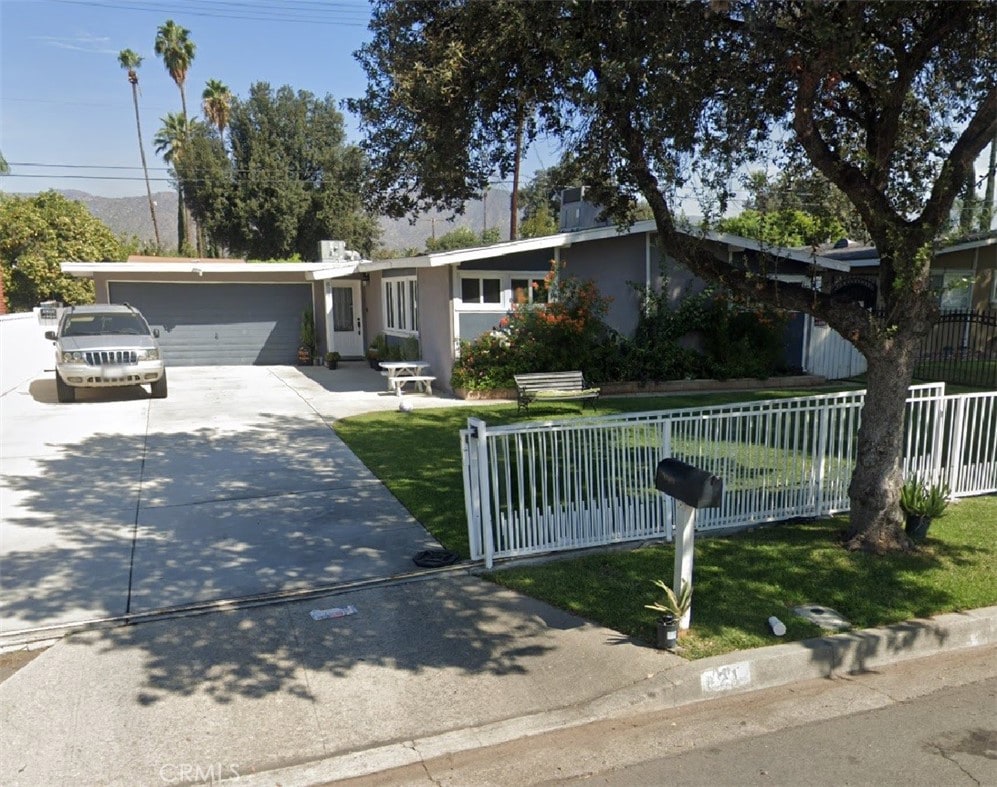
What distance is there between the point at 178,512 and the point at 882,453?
651cm

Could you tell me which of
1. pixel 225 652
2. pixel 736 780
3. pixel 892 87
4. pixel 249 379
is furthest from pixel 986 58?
pixel 249 379

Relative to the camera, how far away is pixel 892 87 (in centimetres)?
603

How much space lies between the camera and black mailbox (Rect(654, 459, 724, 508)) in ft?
14.7

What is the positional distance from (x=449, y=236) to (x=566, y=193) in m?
43.3

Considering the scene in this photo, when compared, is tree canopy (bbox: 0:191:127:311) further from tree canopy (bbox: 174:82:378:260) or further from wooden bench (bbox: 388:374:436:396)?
wooden bench (bbox: 388:374:436:396)

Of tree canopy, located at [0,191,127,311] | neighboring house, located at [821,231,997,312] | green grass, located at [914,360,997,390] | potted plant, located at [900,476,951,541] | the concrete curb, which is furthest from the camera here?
tree canopy, located at [0,191,127,311]

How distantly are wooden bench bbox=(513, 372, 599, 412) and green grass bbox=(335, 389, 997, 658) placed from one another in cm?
480

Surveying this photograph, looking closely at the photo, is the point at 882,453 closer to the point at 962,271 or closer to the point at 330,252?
the point at 962,271

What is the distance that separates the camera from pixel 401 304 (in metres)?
18.1

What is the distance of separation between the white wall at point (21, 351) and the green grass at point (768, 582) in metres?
14.3

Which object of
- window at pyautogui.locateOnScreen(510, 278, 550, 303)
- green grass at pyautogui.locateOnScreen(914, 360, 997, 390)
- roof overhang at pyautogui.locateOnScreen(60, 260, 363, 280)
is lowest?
green grass at pyautogui.locateOnScreen(914, 360, 997, 390)

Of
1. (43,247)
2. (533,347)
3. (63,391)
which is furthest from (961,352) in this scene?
(43,247)

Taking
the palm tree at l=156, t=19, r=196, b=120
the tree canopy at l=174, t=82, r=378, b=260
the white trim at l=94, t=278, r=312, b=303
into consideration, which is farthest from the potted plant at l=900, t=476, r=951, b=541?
the palm tree at l=156, t=19, r=196, b=120

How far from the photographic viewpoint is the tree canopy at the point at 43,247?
39031 millimetres
